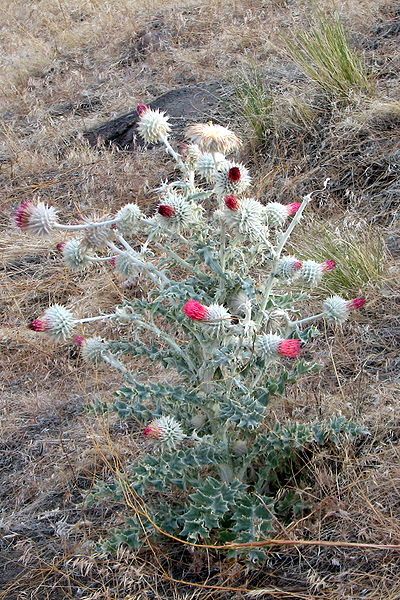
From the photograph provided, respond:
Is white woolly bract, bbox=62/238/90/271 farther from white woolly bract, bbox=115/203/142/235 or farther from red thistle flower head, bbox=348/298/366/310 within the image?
red thistle flower head, bbox=348/298/366/310

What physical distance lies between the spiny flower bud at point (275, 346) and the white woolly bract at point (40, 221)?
736 mm

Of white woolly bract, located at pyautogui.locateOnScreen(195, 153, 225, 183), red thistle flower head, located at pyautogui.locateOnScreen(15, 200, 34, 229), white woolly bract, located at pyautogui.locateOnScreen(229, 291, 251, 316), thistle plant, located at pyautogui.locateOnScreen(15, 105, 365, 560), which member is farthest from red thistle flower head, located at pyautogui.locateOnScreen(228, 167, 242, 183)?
red thistle flower head, located at pyautogui.locateOnScreen(15, 200, 34, 229)

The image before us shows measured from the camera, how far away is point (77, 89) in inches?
315

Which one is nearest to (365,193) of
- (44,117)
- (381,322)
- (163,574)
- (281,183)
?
(281,183)

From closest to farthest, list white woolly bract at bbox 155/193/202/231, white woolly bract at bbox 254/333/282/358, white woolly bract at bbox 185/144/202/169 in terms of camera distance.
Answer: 1. white woolly bract at bbox 254/333/282/358
2. white woolly bract at bbox 155/193/202/231
3. white woolly bract at bbox 185/144/202/169

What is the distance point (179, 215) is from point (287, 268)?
381mm

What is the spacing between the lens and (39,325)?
2.78 meters

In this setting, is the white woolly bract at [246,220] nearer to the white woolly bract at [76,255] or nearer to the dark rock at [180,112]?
the white woolly bract at [76,255]

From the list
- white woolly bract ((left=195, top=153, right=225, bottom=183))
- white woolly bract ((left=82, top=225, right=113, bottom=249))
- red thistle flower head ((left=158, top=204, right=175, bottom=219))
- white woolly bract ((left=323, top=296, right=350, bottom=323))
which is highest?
white woolly bract ((left=195, top=153, right=225, bottom=183))

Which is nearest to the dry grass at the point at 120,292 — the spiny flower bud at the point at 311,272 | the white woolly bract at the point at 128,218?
the spiny flower bud at the point at 311,272

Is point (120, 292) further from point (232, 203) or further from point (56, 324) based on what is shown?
point (232, 203)

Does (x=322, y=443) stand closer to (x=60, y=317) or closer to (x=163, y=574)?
(x=163, y=574)

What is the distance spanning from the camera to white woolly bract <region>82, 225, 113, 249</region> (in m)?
2.74

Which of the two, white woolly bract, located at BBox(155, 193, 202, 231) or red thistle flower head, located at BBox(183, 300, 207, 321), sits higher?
white woolly bract, located at BBox(155, 193, 202, 231)
